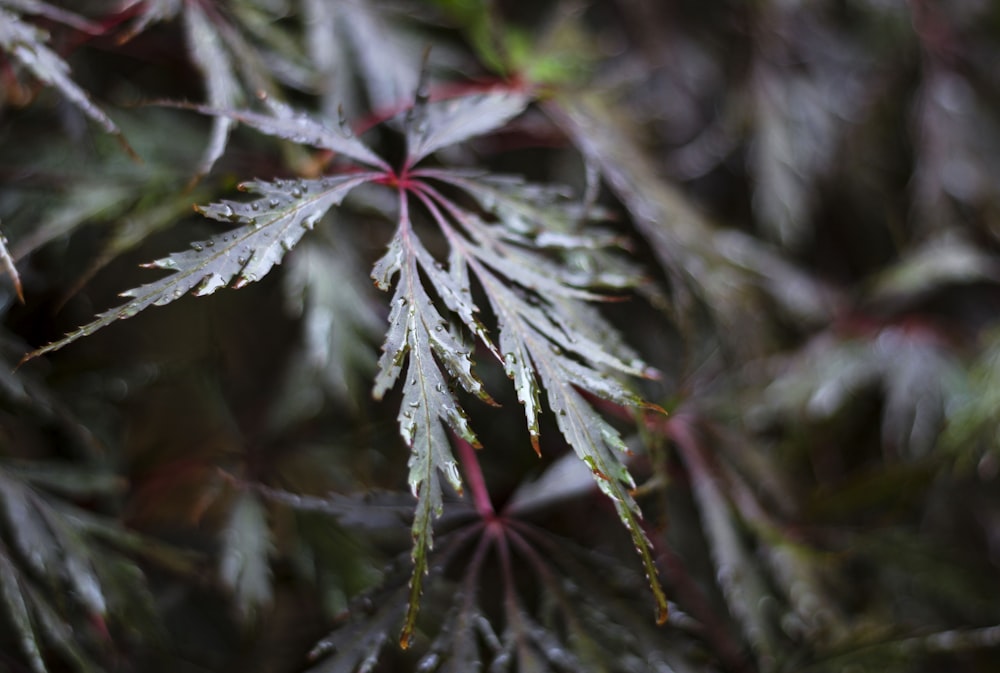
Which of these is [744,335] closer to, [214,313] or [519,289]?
[519,289]

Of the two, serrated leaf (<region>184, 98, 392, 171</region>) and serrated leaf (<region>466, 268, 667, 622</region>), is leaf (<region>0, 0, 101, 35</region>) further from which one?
serrated leaf (<region>466, 268, 667, 622</region>)

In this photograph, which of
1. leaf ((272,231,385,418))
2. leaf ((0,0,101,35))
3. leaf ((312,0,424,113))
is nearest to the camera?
leaf ((0,0,101,35))

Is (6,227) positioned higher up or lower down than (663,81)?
lower down

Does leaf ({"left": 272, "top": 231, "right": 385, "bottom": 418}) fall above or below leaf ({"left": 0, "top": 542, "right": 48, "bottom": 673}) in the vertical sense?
above

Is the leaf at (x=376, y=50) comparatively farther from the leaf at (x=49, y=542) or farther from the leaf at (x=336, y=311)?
the leaf at (x=49, y=542)

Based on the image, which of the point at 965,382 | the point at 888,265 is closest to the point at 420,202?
the point at 965,382

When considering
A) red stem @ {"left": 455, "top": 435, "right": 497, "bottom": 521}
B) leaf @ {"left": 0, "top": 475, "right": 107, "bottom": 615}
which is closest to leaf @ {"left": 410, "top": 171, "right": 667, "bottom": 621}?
red stem @ {"left": 455, "top": 435, "right": 497, "bottom": 521}

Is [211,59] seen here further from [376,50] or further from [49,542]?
[49,542]
